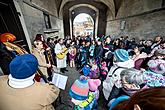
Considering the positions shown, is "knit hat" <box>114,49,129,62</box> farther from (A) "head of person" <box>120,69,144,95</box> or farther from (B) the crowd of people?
(A) "head of person" <box>120,69,144,95</box>

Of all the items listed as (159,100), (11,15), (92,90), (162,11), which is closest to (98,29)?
(162,11)

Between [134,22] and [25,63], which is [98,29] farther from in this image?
[25,63]

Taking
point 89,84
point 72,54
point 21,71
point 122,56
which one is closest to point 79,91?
point 89,84

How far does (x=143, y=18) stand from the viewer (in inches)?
291

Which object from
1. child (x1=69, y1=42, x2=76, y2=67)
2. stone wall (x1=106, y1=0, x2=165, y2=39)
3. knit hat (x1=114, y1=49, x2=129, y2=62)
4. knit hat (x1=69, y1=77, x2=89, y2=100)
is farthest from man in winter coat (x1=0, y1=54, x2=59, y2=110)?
stone wall (x1=106, y1=0, x2=165, y2=39)

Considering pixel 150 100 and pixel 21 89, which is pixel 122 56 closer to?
pixel 150 100

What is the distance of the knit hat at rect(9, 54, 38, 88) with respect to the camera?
108 centimetres

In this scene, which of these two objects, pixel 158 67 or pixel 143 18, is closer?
pixel 158 67

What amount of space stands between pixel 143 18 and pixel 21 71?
8.05 m

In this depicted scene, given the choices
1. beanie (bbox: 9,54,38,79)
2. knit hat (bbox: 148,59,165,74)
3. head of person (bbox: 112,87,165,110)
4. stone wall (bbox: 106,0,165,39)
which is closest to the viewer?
head of person (bbox: 112,87,165,110)

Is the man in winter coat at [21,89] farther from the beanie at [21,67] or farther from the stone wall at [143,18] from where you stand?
the stone wall at [143,18]

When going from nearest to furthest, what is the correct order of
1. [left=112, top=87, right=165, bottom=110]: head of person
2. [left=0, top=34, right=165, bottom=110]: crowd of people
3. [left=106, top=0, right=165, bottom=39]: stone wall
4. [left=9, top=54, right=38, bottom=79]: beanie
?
[left=112, top=87, right=165, bottom=110]: head of person < [left=0, top=34, right=165, bottom=110]: crowd of people < [left=9, top=54, right=38, bottom=79]: beanie < [left=106, top=0, right=165, bottom=39]: stone wall

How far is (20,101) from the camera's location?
110 cm

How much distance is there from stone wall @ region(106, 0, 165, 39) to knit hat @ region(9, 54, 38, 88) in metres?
6.30
